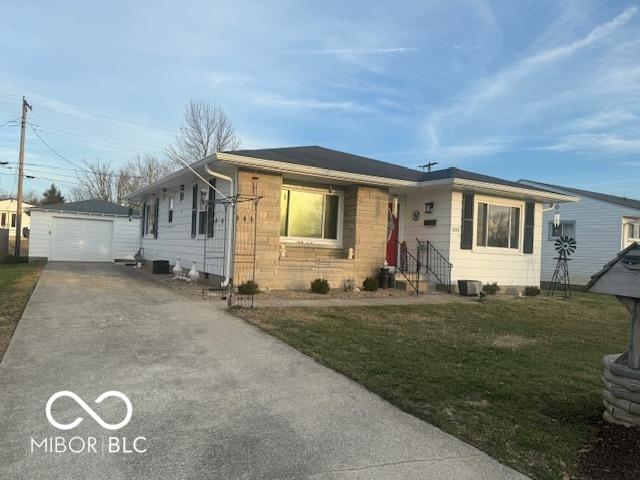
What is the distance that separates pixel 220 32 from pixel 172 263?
7.30 m

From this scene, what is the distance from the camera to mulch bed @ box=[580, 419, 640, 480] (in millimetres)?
2806

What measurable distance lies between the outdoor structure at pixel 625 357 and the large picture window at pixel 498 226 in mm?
9686

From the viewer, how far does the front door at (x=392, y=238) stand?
13.6m

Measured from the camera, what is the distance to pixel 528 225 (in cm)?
1384

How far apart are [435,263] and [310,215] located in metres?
3.76

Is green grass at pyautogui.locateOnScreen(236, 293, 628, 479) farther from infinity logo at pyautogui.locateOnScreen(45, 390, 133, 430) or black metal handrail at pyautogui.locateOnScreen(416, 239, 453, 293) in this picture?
black metal handrail at pyautogui.locateOnScreen(416, 239, 453, 293)

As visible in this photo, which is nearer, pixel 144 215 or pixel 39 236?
pixel 144 215

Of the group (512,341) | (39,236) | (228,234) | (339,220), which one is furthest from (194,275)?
(39,236)

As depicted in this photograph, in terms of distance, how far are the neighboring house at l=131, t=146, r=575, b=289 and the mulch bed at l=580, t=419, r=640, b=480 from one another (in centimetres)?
780

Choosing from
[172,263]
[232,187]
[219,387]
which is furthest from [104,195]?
[219,387]

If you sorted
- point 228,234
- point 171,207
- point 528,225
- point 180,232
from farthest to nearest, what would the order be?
point 171,207 → point 180,232 → point 528,225 → point 228,234

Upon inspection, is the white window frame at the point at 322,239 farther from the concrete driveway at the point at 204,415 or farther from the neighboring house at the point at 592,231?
the neighboring house at the point at 592,231

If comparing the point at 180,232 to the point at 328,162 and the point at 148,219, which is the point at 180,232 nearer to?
the point at 328,162

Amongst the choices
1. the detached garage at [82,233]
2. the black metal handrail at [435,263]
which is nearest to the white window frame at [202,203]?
the black metal handrail at [435,263]
